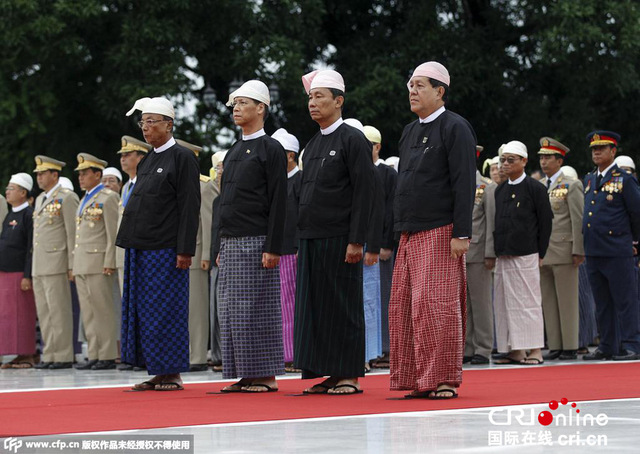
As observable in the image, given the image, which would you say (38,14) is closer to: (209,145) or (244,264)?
(209,145)

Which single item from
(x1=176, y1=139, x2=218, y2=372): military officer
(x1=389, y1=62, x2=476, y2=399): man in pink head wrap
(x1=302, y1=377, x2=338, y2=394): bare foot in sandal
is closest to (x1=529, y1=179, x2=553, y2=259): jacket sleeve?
(x1=176, y1=139, x2=218, y2=372): military officer

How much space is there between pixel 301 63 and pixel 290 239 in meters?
11.8

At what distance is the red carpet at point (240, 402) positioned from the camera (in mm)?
6621

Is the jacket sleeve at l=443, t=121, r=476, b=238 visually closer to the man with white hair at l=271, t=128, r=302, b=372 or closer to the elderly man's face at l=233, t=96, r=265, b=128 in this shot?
the elderly man's face at l=233, t=96, r=265, b=128

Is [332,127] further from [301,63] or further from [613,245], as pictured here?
[301,63]

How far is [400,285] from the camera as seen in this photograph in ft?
26.1

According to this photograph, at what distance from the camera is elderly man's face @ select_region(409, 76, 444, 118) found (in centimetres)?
798

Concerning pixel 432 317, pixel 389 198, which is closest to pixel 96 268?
pixel 389 198

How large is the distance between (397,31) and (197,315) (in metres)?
Answer: 13.6

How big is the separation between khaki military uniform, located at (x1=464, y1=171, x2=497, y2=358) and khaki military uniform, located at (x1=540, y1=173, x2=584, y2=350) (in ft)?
2.28

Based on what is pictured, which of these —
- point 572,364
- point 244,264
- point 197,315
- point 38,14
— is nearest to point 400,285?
point 244,264

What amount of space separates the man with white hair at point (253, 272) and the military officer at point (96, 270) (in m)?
4.31

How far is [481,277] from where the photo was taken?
1260 centimetres

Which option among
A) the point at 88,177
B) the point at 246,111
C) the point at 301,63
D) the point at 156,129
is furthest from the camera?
the point at 301,63
